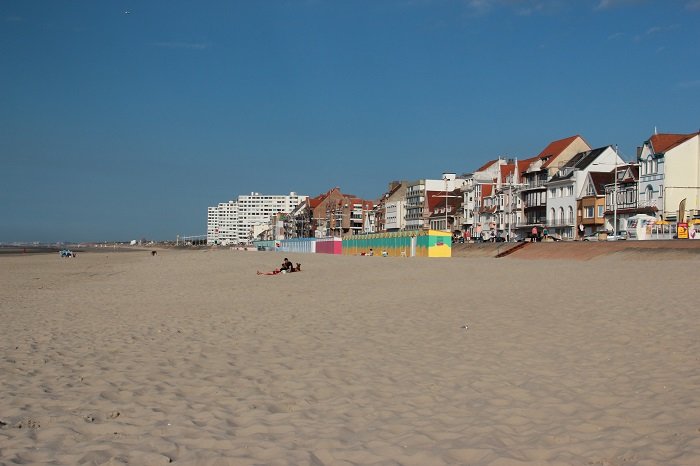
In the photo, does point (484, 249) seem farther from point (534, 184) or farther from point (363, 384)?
point (363, 384)

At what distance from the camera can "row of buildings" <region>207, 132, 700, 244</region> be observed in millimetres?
60719

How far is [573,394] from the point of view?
22.0 ft

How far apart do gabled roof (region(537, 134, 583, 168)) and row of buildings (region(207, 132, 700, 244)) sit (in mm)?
178

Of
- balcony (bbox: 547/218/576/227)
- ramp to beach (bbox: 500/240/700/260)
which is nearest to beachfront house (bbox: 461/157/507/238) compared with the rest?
balcony (bbox: 547/218/576/227)

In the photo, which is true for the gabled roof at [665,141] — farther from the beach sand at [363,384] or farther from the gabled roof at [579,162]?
the beach sand at [363,384]

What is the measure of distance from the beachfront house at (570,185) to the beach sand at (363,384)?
201ft

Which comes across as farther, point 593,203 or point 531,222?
point 531,222

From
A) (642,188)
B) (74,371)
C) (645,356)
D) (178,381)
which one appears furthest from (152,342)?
(642,188)

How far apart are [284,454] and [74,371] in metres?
4.36

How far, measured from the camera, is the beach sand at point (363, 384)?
A: 5172 mm

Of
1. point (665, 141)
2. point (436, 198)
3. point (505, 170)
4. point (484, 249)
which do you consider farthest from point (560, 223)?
point (436, 198)

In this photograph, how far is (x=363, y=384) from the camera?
7457mm

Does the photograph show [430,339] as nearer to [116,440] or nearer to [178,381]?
[178,381]

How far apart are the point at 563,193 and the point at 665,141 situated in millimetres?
14639
